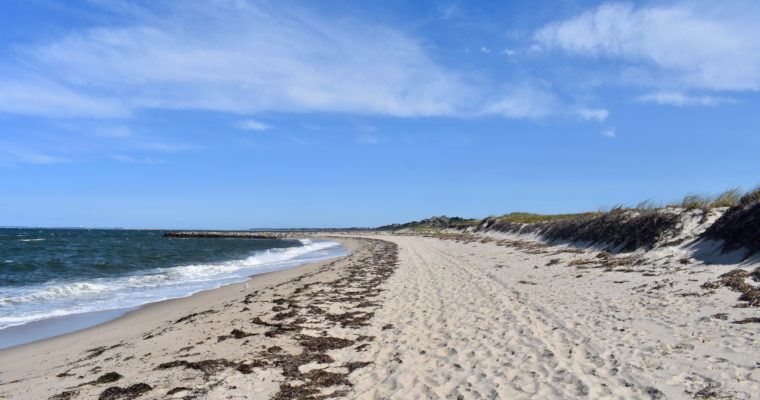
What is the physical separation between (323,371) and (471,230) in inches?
2421

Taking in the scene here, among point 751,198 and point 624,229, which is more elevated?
point 751,198

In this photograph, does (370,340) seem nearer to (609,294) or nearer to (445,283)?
(609,294)

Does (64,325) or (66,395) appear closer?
(66,395)

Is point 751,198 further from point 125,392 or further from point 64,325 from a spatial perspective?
point 64,325

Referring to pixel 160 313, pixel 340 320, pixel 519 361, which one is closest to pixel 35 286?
pixel 160 313

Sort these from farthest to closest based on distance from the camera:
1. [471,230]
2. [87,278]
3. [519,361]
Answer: [471,230]
[87,278]
[519,361]

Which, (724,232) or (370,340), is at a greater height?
(724,232)

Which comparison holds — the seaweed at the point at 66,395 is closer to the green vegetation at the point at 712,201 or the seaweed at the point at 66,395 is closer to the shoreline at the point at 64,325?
the shoreline at the point at 64,325

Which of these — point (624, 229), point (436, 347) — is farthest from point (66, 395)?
point (624, 229)

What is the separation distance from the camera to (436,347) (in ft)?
25.1

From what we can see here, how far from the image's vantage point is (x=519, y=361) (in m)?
6.57

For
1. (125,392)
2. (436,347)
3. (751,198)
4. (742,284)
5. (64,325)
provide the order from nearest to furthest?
(125,392), (436,347), (742,284), (64,325), (751,198)

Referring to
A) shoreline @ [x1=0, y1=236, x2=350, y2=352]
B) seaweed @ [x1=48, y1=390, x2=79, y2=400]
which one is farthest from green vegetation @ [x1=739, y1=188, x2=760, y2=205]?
shoreline @ [x1=0, y1=236, x2=350, y2=352]

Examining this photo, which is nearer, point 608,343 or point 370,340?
point 608,343
